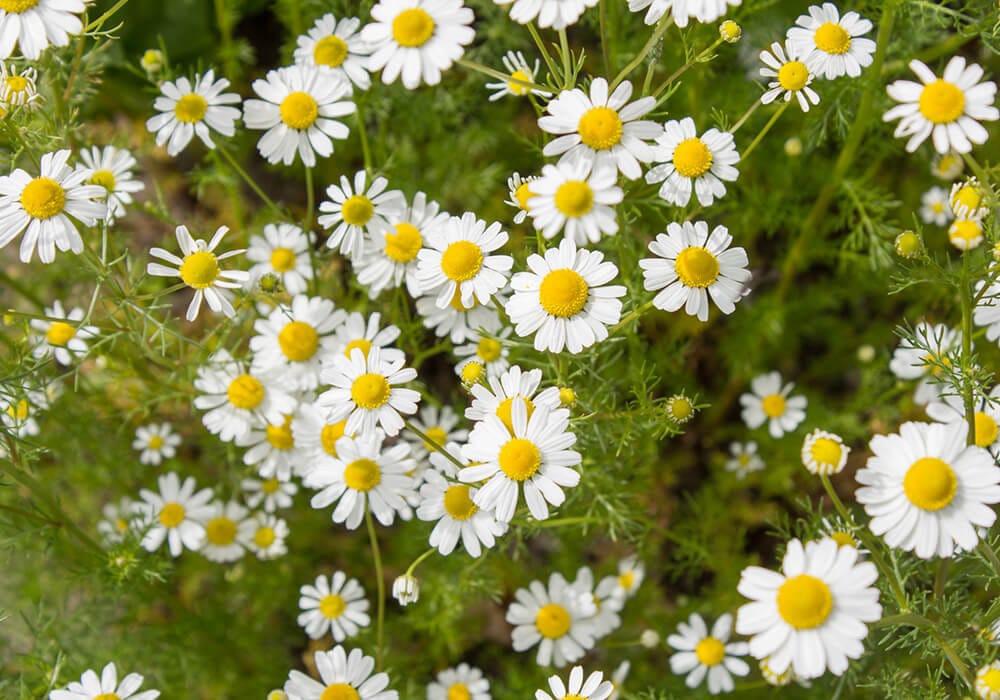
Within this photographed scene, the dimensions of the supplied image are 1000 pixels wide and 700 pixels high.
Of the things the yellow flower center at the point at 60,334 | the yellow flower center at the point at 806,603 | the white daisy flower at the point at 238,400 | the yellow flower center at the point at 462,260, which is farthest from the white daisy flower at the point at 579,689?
the yellow flower center at the point at 60,334

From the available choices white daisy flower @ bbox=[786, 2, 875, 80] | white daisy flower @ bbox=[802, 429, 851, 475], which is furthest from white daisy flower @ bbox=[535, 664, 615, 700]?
white daisy flower @ bbox=[786, 2, 875, 80]

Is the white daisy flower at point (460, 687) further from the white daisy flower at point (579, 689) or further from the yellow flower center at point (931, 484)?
the yellow flower center at point (931, 484)

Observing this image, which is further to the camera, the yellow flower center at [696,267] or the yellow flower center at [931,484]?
the yellow flower center at [696,267]

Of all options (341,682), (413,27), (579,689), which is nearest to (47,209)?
(413,27)

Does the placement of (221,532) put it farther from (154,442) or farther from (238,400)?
(238,400)

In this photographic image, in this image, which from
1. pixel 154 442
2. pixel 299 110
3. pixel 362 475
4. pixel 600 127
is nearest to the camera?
pixel 600 127

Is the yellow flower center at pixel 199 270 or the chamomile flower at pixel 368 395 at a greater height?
the yellow flower center at pixel 199 270

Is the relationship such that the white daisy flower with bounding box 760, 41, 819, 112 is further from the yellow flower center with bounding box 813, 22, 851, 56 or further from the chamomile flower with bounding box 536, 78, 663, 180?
the chamomile flower with bounding box 536, 78, 663, 180
